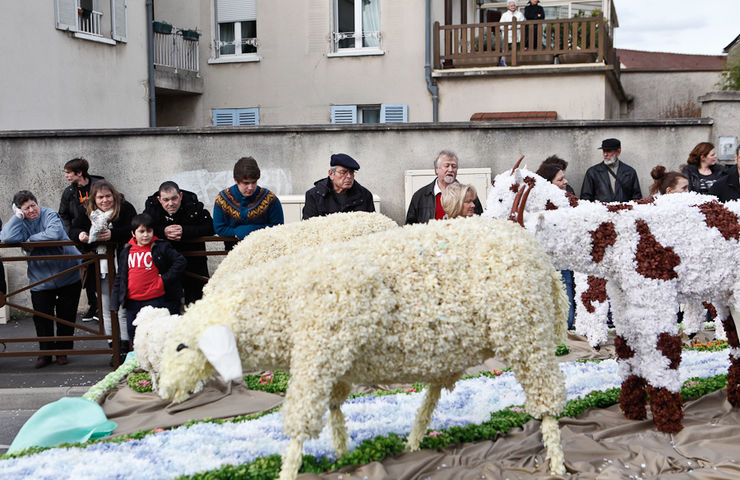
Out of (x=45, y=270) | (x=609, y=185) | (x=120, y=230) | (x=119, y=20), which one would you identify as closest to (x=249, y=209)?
(x=120, y=230)

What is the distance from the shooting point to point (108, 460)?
4.60 m

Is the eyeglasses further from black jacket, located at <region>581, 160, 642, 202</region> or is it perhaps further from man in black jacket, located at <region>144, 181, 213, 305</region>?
black jacket, located at <region>581, 160, 642, 202</region>

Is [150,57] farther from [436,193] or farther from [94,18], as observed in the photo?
[436,193]

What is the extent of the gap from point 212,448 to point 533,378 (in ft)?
6.71

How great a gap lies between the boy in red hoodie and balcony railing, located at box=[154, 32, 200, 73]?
437 inches

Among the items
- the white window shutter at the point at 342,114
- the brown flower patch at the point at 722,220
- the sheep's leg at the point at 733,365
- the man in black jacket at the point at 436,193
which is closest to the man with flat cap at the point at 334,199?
the man in black jacket at the point at 436,193

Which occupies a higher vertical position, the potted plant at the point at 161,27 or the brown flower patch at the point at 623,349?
the potted plant at the point at 161,27

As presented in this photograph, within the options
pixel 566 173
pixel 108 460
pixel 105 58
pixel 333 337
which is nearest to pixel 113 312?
pixel 108 460

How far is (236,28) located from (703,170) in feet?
40.8

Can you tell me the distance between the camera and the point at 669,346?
4965mm

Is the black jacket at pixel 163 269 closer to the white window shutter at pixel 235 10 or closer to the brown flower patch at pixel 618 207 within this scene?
the brown flower patch at pixel 618 207

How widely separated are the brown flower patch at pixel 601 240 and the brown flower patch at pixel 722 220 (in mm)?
647

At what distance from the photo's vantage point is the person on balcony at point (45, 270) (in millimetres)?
7918

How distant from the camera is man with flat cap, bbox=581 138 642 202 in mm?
9312
